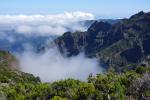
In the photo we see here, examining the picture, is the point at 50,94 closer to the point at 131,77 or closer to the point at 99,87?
the point at 99,87

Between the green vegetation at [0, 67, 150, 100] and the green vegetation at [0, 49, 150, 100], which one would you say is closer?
the green vegetation at [0, 49, 150, 100]

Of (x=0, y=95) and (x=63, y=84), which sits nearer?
(x=0, y=95)

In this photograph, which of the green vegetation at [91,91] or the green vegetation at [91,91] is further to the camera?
the green vegetation at [91,91]

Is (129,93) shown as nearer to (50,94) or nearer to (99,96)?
(99,96)

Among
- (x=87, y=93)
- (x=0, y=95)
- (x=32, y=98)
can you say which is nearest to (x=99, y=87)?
(x=87, y=93)

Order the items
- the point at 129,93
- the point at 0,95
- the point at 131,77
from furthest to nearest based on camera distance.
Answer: the point at 131,77 → the point at 129,93 → the point at 0,95

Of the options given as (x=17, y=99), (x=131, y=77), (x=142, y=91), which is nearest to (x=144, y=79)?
(x=142, y=91)

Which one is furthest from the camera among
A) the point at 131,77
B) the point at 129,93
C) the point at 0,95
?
the point at 131,77

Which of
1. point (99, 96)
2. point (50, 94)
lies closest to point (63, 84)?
point (50, 94)

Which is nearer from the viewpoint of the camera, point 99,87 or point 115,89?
point 115,89
